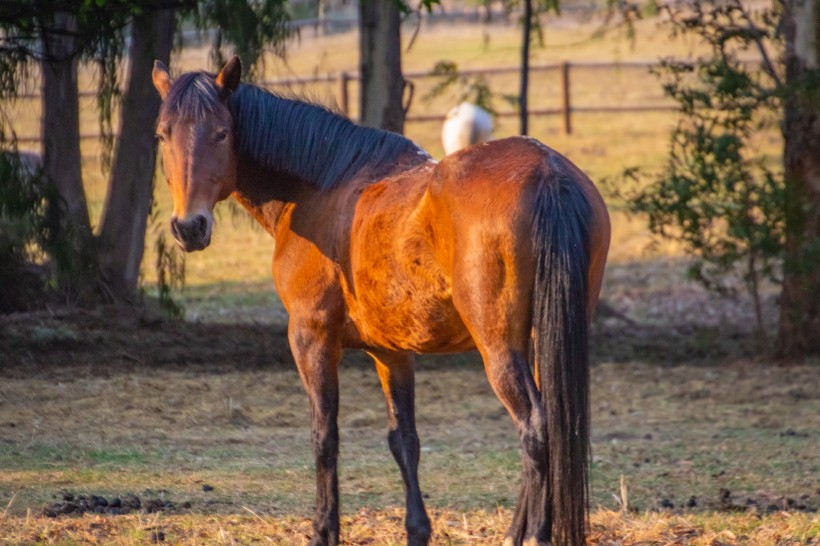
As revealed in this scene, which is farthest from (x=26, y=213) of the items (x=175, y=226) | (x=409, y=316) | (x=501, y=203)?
(x=501, y=203)

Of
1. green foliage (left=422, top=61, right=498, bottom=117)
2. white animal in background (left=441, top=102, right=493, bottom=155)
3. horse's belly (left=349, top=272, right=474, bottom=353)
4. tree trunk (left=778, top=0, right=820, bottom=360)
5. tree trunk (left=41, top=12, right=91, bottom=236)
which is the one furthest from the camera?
green foliage (left=422, top=61, right=498, bottom=117)

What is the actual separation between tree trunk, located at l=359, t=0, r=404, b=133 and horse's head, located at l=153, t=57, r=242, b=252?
529cm

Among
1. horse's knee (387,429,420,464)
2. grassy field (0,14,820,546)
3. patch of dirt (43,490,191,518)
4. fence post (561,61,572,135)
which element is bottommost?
grassy field (0,14,820,546)

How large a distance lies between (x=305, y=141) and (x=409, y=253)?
0.94 metres

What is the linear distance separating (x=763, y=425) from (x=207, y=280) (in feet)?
24.8

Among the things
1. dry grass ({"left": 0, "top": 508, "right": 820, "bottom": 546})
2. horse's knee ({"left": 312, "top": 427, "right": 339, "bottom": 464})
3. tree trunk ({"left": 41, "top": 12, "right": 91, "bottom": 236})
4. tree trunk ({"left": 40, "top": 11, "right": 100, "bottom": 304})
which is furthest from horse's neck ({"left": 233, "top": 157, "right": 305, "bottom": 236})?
tree trunk ({"left": 41, "top": 12, "right": 91, "bottom": 236})

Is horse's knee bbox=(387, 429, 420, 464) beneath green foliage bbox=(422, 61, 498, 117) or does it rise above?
beneath

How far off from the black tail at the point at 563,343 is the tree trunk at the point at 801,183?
5.80 m

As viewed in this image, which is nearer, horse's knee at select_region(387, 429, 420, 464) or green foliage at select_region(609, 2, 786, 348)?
horse's knee at select_region(387, 429, 420, 464)

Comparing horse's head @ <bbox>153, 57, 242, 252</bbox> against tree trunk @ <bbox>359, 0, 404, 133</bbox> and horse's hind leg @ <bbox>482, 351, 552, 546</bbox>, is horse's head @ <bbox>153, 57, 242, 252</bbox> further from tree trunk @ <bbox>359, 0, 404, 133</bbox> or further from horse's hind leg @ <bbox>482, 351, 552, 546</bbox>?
tree trunk @ <bbox>359, 0, 404, 133</bbox>

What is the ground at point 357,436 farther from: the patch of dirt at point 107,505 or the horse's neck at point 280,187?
the horse's neck at point 280,187

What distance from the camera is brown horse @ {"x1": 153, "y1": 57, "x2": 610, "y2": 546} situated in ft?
12.2

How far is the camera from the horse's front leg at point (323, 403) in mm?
4535

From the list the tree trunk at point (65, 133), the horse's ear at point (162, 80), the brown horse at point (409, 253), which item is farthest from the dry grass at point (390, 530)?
the tree trunk at point (65, 133)
